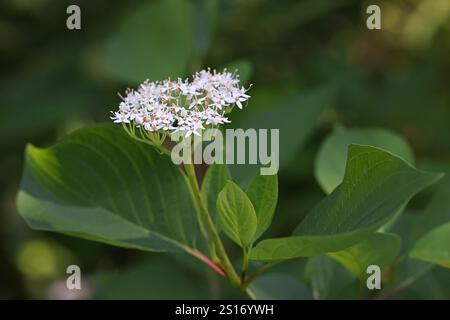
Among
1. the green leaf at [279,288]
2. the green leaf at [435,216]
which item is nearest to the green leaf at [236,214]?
the green leaf at [279,288]

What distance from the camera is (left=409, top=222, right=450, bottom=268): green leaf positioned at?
89cm

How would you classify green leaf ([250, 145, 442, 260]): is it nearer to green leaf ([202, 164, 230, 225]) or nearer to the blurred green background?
green leaf ([202, 164, 230, 225])

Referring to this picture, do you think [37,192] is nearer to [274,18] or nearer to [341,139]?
[341,139]

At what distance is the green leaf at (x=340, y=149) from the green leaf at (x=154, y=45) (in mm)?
322

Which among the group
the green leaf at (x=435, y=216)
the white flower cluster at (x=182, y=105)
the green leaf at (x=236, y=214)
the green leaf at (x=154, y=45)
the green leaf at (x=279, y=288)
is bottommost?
the green leaf at (x=279, y=288)

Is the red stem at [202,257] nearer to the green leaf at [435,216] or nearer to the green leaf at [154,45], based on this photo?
the green leaf at [435,216]

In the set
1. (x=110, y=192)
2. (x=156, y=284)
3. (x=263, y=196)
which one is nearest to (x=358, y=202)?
(x=263, y=196)

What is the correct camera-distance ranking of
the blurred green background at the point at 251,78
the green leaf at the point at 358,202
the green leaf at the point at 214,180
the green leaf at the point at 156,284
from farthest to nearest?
the blurred green background at the point at 251,78 → the green leaf at the point at 156,284 → the green leaf at the point at 214,180 → the green leaf at the point at 358,202

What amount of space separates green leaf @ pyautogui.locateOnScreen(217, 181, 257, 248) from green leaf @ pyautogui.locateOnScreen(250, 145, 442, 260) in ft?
0.09

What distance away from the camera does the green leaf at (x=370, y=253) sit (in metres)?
0.88

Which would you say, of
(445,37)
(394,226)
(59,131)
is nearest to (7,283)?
(59,131)

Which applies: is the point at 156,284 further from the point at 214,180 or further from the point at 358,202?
the point at 358,202

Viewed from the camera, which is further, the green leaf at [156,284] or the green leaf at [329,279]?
the green leaf at [156,284]

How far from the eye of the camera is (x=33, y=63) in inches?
85.9
